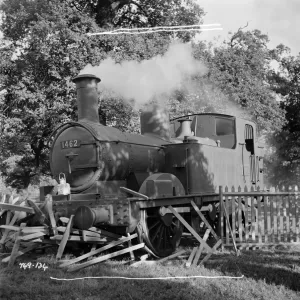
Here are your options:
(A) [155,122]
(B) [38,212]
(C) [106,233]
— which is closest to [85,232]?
(C) [106,233]

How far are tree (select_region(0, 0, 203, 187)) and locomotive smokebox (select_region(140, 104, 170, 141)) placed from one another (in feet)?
24.6

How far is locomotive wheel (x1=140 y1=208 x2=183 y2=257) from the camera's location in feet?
22.8

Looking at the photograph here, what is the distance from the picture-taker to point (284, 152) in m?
27.6

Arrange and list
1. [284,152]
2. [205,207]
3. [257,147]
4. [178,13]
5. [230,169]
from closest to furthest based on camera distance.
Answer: [205,207], [230,169], [257,147], [178,13], [284,152]

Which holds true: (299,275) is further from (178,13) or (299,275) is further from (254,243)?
(178,13)

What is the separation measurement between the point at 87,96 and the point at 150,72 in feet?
18.7

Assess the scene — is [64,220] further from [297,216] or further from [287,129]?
[287,129]

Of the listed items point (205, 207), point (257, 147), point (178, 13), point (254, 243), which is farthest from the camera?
point (178, 13)

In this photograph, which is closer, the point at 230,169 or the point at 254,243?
the point at 254,243

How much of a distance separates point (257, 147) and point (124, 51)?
8012 millimetres

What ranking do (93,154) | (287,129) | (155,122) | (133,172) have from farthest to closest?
(287,129)
(155,122)
(133,172)
(93,154)

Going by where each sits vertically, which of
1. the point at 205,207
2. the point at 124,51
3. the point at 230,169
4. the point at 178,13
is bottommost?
the point at 205,207

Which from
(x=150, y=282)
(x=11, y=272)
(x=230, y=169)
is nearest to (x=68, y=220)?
(x=11, y=272)

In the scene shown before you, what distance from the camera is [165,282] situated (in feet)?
17.8
